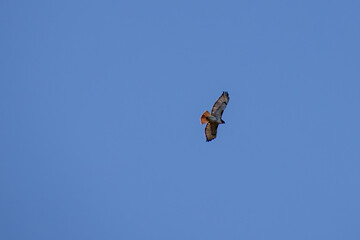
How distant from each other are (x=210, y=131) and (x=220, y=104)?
2233 mm

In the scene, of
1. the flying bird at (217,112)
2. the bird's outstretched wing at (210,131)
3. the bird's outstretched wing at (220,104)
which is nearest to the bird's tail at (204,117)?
the flying bird at (217,112)

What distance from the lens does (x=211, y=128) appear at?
48.6 meters

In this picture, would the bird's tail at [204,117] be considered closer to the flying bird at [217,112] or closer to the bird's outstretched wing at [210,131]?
the flying bird at [217,112]

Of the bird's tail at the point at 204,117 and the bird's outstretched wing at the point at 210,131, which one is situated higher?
the bird's outstretched wing at the point at 210,131

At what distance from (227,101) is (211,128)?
2.17 metres

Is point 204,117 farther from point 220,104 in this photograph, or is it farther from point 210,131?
point 210,131

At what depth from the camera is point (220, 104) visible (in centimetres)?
4716

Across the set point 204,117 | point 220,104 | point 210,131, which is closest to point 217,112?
point 220,104

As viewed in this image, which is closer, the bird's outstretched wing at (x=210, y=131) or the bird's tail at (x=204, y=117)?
the bird's tail at (x=204, y=117)

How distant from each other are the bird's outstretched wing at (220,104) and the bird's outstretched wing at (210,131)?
3.70 feet

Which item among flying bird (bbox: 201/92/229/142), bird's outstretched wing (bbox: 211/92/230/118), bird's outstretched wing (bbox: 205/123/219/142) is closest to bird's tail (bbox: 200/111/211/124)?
flying bird (bbox: 201/92/229/142)

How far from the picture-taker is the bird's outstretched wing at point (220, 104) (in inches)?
1857

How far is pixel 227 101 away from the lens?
155 ft

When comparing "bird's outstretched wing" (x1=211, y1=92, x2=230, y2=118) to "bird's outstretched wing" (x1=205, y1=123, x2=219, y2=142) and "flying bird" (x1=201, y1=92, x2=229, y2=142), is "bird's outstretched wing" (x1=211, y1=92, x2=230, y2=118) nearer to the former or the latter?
"flying bird" (x1=201, y1=92, x2=229, y2=142)
